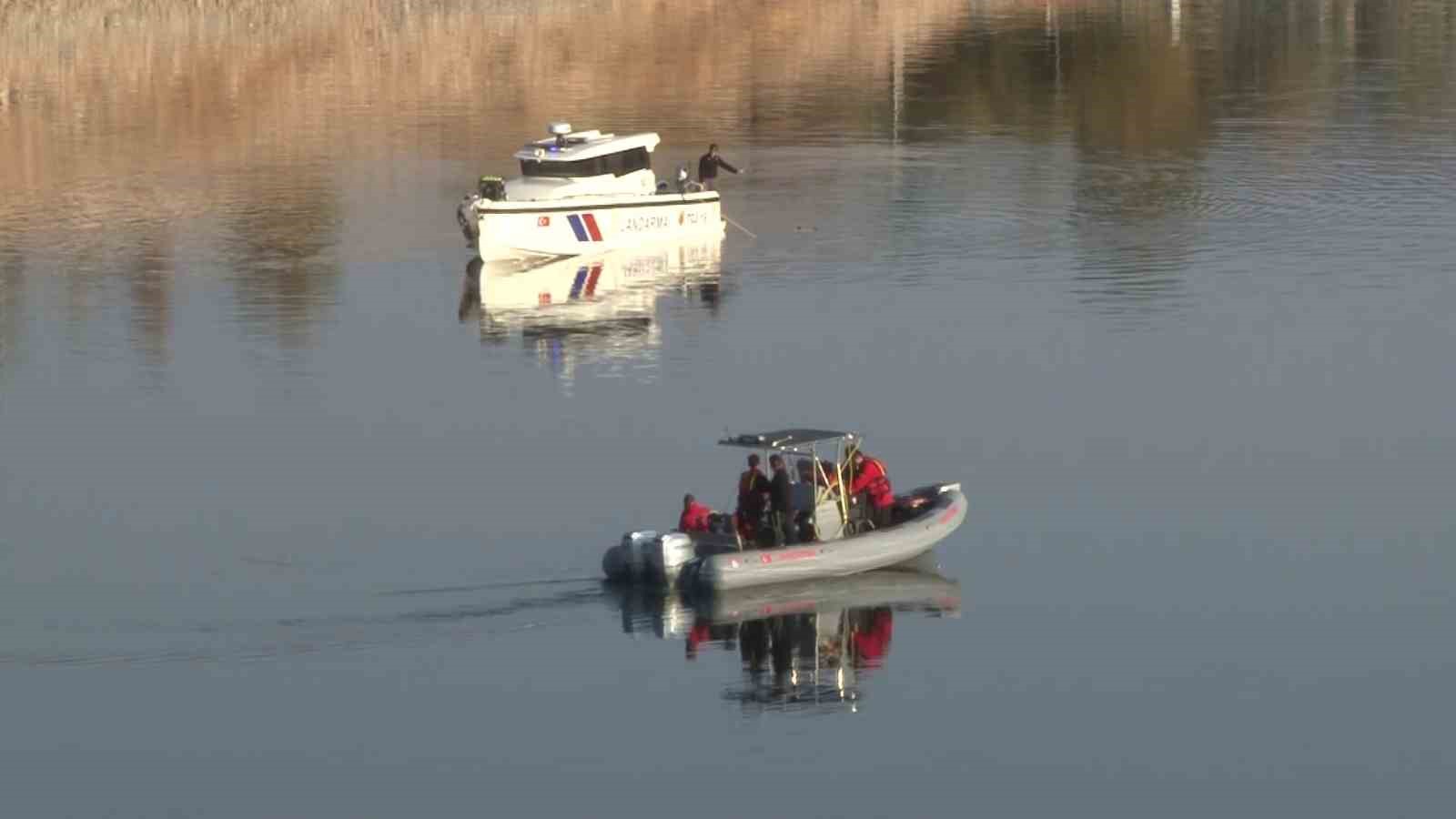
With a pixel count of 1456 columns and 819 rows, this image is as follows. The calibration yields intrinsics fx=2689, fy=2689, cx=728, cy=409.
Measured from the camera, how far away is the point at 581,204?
49281mm

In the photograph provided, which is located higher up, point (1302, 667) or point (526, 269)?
point (526, 269)

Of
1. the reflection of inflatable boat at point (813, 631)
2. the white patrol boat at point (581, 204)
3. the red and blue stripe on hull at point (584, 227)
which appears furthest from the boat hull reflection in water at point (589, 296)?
the reflection of inflatable boat at point (813, 631)

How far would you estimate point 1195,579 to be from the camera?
1175 inches

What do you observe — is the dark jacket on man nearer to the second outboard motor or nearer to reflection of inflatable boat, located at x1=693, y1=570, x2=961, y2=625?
the second outboard motor

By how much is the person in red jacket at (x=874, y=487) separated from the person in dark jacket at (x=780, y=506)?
38.2 inches

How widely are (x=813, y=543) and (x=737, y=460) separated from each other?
5843mm

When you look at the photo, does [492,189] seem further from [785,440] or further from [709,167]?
[785,440]

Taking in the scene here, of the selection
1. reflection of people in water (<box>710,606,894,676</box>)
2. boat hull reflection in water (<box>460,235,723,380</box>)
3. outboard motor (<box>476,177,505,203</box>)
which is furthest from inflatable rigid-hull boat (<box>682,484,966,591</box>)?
outboard motor (<box>476,177,505,203</box>)

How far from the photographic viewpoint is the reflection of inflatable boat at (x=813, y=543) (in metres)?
28.2

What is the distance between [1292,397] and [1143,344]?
3.93 metres

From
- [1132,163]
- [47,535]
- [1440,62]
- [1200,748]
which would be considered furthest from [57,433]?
[1440,62]

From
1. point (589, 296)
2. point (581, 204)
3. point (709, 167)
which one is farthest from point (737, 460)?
point (709, 167)

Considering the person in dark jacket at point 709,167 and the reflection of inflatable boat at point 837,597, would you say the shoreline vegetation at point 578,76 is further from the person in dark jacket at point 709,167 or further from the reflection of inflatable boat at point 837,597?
the reflection of inflatable boat at point 837,597

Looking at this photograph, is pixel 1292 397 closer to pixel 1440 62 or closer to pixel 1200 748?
pixel 1200 748
